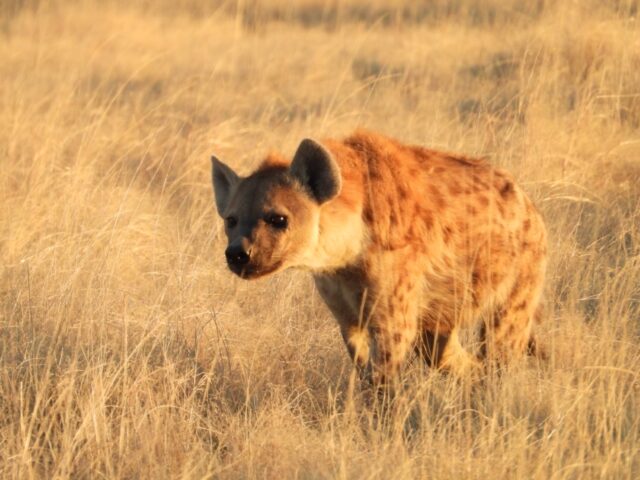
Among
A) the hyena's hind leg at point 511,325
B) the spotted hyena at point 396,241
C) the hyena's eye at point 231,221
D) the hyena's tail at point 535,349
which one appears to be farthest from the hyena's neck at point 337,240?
the hyena's tail at point 535,349

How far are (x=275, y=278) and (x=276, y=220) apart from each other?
151 cm

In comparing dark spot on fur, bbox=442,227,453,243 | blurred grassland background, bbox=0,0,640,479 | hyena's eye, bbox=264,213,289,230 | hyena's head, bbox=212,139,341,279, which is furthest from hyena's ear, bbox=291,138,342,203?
blurred grassland background, bbox=0,0,640,479

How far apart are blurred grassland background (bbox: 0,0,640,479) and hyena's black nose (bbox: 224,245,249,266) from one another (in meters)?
0.52

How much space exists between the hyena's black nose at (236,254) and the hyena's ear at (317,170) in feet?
1.05

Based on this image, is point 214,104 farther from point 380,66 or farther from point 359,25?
point 359,25

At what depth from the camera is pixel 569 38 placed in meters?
7.73

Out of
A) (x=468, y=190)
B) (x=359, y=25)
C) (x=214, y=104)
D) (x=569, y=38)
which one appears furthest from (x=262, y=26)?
(x=468, y=190)

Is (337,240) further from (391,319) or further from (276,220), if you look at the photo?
(391,319)

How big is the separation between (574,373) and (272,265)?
1196mm

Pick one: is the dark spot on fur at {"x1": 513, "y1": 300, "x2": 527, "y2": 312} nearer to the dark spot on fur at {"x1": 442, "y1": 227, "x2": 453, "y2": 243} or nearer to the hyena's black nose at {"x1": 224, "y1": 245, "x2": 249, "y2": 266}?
the dark spot on fur at {"x1": 442, "y1": 227, "x2": 453, "y2": 243}

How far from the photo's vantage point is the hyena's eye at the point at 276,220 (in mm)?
3539

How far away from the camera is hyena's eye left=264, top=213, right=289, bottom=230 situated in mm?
3539

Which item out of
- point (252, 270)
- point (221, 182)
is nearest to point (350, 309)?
point (252, 270)

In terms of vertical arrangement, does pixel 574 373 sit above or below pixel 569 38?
below
